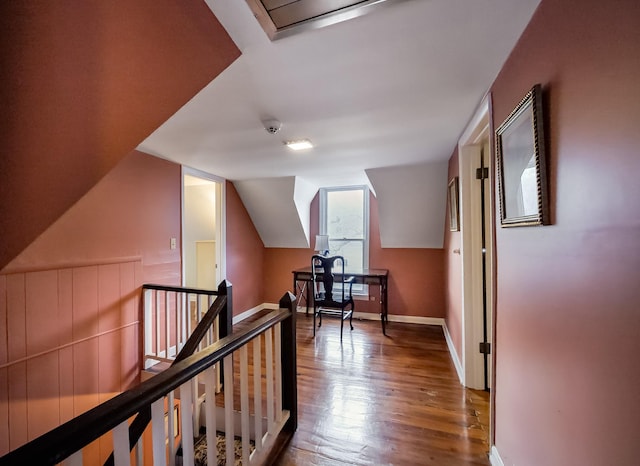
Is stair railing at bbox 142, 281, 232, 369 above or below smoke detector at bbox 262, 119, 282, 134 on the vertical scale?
below

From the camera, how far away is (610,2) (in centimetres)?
65

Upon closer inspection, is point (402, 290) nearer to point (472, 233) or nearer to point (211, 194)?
point (472, 233)

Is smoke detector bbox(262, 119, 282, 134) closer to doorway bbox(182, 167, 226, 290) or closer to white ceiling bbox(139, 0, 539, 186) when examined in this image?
white ceiling bbox(139, 0, 539, 186)

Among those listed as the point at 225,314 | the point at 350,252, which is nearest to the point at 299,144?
the point at 225,314

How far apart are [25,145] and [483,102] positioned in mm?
2120

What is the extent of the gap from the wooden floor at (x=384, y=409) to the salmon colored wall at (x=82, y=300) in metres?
1.65

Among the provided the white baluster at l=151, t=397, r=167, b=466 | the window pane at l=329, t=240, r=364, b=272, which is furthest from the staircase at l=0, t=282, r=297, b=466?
the window pane at l=329, t=240, r=364, b=272

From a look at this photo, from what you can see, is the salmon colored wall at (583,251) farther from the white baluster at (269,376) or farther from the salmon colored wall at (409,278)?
the salmon colored wall at (409,278)

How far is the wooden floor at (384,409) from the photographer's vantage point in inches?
61.3

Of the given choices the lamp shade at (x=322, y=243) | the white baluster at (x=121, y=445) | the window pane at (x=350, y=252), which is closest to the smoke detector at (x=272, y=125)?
the white baluster at (x=121, y=445)

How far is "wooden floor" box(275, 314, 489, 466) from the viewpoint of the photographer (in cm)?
156

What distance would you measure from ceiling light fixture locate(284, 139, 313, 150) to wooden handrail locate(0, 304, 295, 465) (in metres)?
1.78

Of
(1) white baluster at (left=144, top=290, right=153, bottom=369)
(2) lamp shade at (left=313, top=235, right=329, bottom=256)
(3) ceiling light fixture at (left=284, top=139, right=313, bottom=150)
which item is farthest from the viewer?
(2) lamp shade at (left=313, top=235, right=329, bottom=256)

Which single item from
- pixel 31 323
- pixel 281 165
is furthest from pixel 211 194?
pixel 31 323
